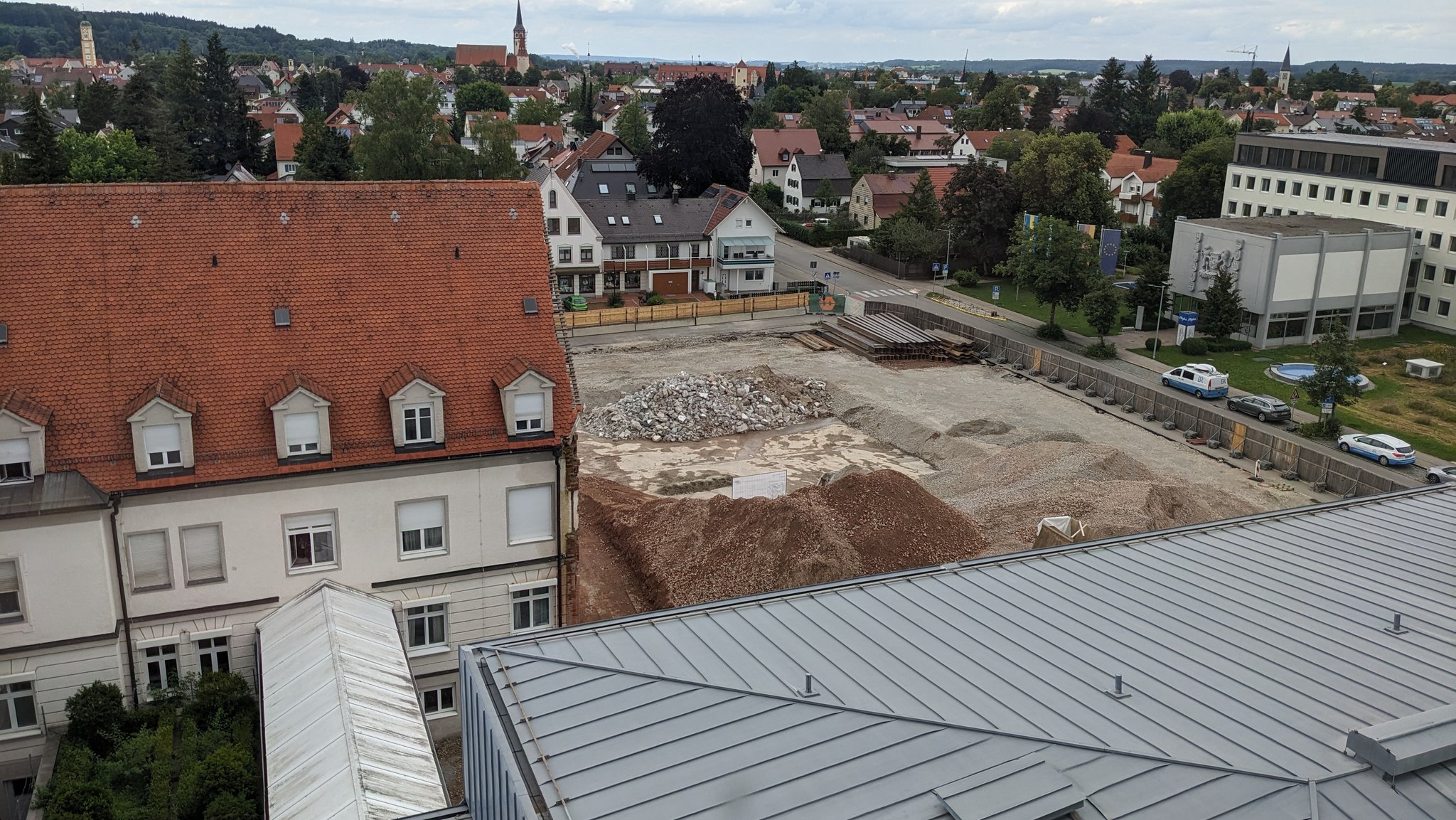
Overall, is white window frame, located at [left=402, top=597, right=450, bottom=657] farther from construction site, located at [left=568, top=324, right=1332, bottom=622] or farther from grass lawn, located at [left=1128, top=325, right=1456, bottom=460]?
grass lawn, located at [left=1128, top=325, right=1456, bottom=460]

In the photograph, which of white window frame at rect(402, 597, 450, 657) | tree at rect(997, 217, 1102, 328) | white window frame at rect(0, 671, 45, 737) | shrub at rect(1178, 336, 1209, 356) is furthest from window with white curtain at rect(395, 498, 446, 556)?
shrub at rect(1178, 336, 1209, 356)

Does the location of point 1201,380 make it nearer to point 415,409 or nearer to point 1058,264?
point 1058,264

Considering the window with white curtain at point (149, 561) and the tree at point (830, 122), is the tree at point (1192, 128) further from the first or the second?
the window with white curtain at point (149, 561)

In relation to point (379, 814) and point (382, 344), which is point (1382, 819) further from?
point (382, 344)

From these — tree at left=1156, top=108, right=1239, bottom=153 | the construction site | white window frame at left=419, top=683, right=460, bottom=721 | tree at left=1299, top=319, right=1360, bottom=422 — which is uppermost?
tree at left=1156, top=108, right=1239, bottom=153

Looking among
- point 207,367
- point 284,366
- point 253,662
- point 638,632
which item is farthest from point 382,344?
point 638,632

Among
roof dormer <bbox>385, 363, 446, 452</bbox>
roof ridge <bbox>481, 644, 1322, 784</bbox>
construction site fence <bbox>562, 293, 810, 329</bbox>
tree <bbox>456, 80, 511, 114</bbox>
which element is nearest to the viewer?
roof ridge <bbox>481, 644, 1322, 784</bbox>

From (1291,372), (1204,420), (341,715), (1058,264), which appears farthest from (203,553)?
(1291,372)
